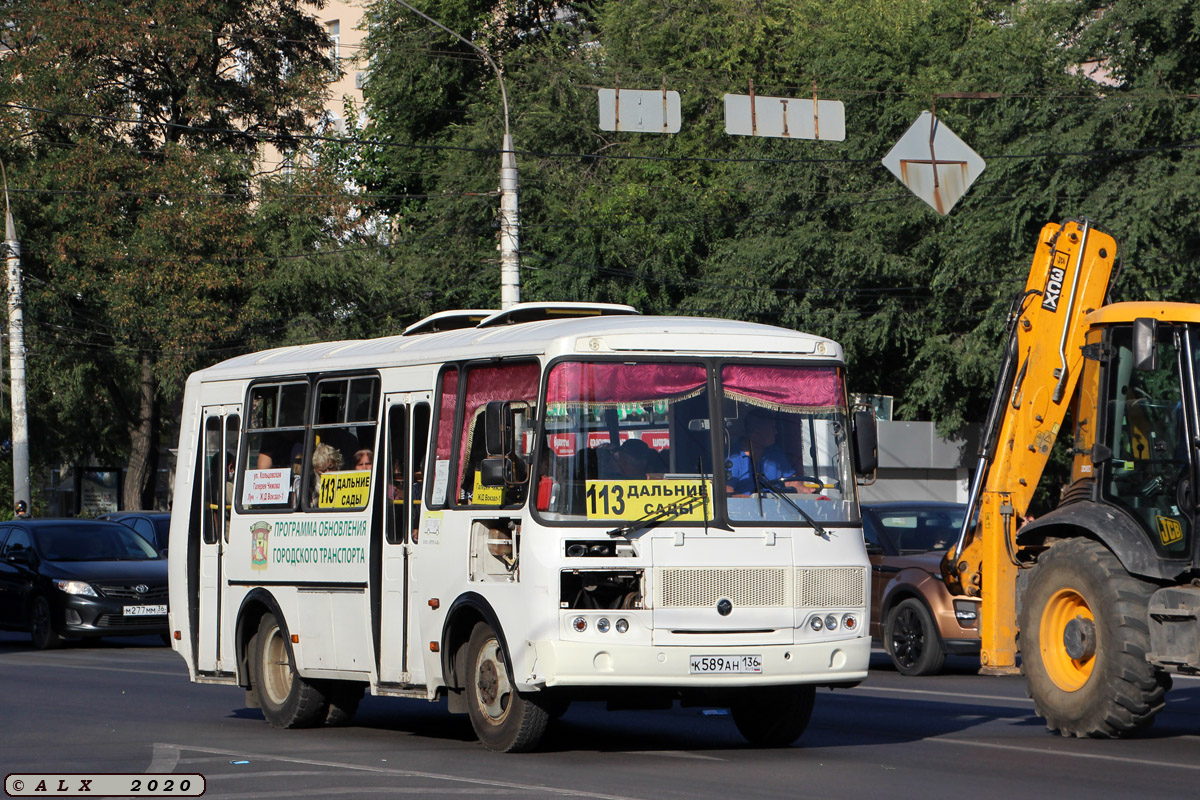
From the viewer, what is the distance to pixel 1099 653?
11469 millimetres

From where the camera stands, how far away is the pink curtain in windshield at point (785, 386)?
11.0 metres

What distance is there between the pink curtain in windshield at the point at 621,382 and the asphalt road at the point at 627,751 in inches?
84.0

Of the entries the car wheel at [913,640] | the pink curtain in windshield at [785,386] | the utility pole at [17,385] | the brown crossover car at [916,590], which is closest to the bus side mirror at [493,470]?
the pink curtain in windshield at [785,386]

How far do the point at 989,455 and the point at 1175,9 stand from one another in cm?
2024

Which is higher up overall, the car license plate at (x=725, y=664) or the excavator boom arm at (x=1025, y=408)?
the excavator boom arm at (x=1025, y=408)

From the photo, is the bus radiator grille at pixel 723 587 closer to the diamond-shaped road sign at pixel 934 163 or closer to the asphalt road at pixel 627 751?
A: the asphalt road at pixel 627 751

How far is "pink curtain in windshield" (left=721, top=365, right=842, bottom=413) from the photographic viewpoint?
36.2 ft

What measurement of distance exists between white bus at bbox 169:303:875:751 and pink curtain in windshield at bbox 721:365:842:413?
0.01 meters

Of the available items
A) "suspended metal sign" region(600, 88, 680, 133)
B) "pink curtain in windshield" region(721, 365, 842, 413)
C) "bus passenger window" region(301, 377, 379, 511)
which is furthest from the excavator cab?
"suspended metal sign" region(600, 88, 680, 133)

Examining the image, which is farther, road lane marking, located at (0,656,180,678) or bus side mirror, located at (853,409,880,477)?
road lane marking, located at (0,656,180,678)

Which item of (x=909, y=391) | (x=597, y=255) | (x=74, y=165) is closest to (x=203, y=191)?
(x=74, y=165)

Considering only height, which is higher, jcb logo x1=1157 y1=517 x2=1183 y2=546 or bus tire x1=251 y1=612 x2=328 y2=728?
jcb logo x1=1157 y1=517 x2=1183 y2=546

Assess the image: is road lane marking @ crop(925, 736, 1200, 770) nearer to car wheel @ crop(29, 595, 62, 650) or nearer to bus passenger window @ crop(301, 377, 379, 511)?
bus passenger window @ crop(301, 377, 379, 511)

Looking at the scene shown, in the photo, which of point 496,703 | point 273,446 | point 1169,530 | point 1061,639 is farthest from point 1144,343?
point 273,446
